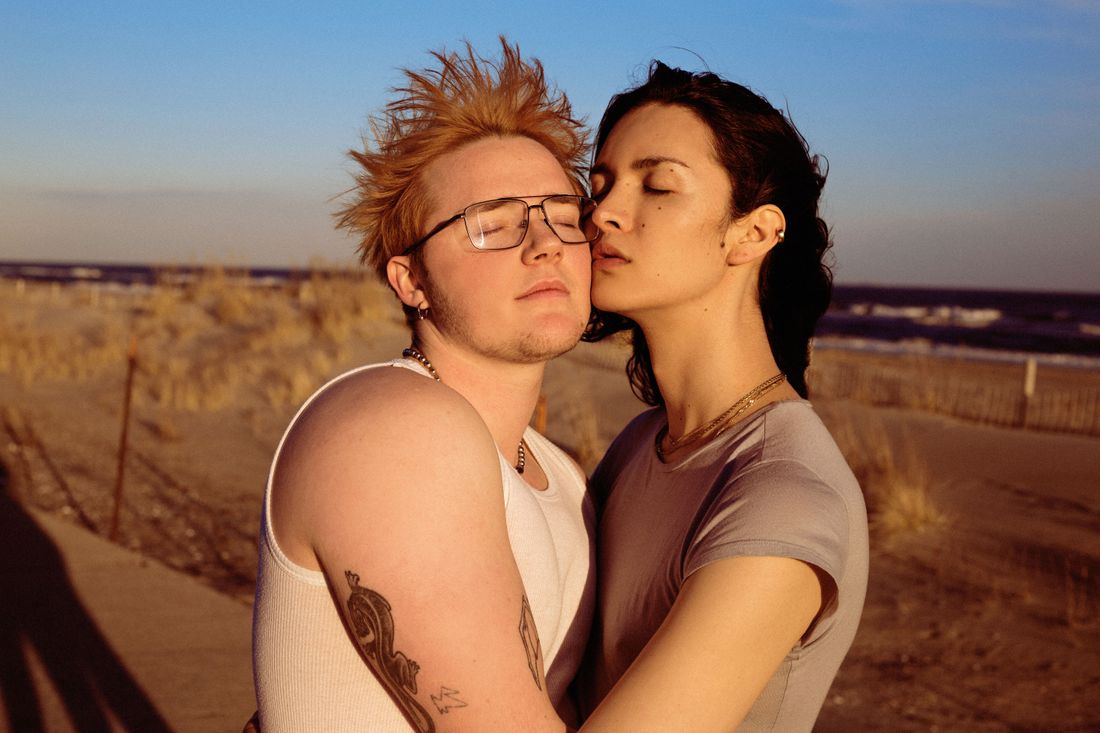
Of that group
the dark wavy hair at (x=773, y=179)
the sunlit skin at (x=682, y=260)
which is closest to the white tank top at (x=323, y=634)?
the sunlit skin at (x=682, y=260)

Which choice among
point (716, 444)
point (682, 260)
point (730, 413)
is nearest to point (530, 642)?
point (716, 444)

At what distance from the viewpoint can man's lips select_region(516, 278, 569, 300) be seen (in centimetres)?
234

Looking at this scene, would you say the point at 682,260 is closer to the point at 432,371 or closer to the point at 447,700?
the point at 432,371

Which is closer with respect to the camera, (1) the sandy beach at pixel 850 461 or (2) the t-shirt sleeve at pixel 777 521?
(2) the t-shirt sleeve at pixel 777 521

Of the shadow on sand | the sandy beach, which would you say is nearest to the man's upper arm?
the sandy beach

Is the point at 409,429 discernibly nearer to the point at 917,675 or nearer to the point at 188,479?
the point at 917,675

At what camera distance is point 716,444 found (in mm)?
2193

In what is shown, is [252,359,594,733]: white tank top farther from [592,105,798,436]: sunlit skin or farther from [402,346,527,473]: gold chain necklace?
[592,105,798,436]: sunlit skin

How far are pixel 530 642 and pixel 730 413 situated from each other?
87 cm

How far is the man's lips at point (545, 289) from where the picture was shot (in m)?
2.34

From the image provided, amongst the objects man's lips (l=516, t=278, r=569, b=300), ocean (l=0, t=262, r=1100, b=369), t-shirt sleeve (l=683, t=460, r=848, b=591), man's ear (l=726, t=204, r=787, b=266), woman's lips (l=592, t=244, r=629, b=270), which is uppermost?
man's ear (l=726, t=204, r=787, b=266)

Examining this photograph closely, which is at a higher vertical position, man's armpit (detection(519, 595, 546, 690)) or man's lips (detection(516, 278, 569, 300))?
man's lips (detection(516, 278, 569, 300))

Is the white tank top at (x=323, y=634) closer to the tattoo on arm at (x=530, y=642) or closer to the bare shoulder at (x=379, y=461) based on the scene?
the bare shoulder at (x=379, y=461)

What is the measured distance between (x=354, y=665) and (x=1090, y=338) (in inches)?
1547
